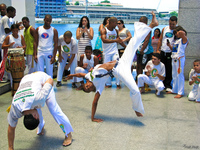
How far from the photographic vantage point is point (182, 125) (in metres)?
4.18

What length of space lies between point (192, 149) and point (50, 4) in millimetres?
26549

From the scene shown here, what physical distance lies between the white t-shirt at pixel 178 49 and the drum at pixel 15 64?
3428mm

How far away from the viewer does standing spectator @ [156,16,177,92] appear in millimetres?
6027

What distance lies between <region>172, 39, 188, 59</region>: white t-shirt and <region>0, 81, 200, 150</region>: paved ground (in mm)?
946

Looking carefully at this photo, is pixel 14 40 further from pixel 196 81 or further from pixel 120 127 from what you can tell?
pixel 196 81

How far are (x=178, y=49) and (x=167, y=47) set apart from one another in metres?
0.47

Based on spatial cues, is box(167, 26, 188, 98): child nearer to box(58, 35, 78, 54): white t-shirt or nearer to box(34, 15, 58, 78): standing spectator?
box(58, 35, 78, 54): white t-shirt

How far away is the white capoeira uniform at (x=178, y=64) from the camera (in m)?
5.71

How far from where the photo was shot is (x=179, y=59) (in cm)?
574

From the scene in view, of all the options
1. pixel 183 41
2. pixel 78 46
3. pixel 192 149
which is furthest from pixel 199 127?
pixel 78 46

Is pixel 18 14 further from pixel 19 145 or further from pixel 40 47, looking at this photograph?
pixel 19 145

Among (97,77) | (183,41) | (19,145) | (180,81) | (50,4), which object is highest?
(50,4)

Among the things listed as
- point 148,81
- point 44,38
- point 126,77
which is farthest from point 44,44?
point 126,77

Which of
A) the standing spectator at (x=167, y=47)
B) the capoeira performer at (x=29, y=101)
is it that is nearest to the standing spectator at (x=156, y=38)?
the standing spectator at (x=167, y=47)
